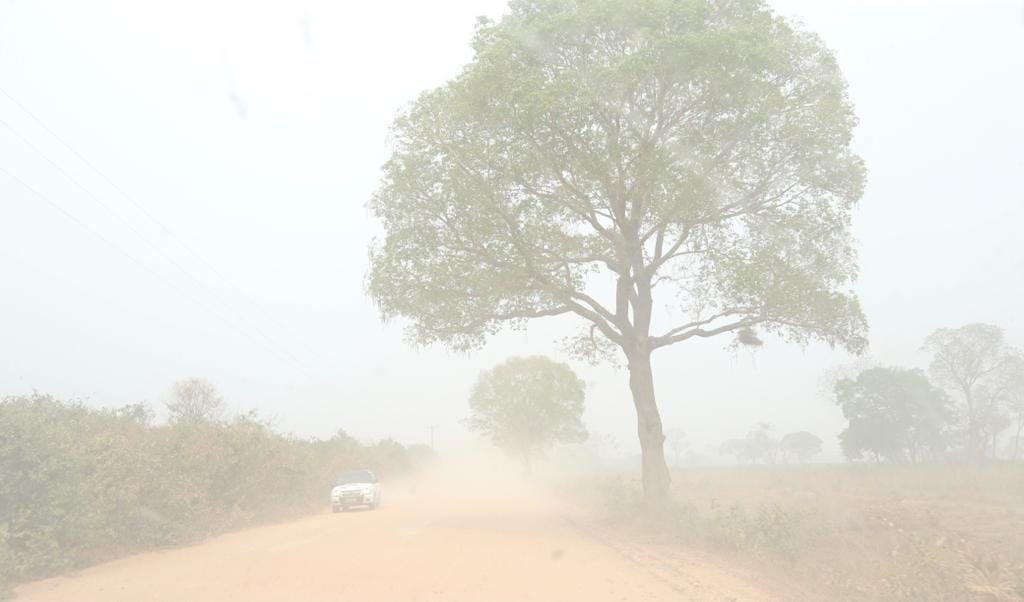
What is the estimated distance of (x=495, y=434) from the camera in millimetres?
65500

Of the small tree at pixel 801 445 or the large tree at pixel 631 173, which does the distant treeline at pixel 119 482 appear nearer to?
the large tree at pixel 631 173

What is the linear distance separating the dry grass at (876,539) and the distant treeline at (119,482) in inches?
447

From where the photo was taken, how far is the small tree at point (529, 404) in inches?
2472

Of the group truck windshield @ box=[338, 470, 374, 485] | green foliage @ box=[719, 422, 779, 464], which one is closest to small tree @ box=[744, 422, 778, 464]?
green foliage @ box=[719, 422, 779, 464]

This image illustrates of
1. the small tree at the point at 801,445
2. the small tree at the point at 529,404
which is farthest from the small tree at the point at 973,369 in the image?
the small tree at the point at 801,445

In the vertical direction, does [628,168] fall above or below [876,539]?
above

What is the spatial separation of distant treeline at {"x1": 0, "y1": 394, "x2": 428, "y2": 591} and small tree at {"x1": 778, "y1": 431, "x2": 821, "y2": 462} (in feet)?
331

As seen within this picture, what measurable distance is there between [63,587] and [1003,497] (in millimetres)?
24142

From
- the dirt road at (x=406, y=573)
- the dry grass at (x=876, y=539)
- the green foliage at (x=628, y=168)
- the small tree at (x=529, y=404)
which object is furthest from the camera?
the small tree at (x=529, y=404)

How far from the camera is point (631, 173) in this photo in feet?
58.8

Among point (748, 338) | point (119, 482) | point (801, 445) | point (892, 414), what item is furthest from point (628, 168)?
point (801, 445)

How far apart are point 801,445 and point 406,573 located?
4580 inches

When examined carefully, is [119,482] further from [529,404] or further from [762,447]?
[762,447]

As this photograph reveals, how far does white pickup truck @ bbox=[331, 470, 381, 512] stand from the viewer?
30.2m
